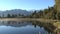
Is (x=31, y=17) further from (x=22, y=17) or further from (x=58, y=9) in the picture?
(x=58, y=9)

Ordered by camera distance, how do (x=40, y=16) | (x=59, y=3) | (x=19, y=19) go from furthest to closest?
(x=19, y=19) → (x=40, y=16) → (x=59, y=3)

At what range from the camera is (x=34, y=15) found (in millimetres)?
54719

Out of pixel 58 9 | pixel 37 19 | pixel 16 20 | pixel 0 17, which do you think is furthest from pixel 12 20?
pixel 58 9

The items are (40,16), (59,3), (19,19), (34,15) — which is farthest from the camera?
(19,19)

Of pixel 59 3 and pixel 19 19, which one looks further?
pixel 19 19

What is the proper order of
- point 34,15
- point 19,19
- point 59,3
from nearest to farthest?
point 59,3
point 34,15
point 19,19

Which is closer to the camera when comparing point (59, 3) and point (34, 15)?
point (59, 3)

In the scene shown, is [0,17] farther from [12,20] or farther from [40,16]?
[40,16]

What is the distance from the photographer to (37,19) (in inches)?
2203

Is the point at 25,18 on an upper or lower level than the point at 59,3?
lower

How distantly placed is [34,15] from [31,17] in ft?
4.08

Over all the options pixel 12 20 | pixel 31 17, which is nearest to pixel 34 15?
pixel 31 17

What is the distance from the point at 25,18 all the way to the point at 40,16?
7.04 metres

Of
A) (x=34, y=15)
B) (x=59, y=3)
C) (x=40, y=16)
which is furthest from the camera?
(x=34, y=15)
